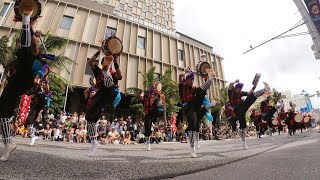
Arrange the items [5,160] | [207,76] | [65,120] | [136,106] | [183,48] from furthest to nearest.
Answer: [183,48] → [136,106] → [65,120] → [207,76] → [5,160]

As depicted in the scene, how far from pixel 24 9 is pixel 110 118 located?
23283 mm

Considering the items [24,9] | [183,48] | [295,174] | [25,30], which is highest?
[183,48]

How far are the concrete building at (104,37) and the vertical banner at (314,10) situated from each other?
1638 cm

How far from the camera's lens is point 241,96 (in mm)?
8875

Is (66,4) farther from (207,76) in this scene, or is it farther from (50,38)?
(207,76)

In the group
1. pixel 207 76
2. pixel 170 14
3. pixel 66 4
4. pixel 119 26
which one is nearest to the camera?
pixel 207 76

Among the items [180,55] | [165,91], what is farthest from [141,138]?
[180,55]

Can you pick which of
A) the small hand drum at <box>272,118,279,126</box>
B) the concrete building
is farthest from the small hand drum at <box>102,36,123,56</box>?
the concrete building

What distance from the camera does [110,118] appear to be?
2650 centimetres

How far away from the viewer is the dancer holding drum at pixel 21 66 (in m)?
3.76

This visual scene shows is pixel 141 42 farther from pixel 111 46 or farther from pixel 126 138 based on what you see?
pixel 111 46

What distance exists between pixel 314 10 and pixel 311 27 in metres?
0.99

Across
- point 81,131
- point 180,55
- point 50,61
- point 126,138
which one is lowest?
point 126,138

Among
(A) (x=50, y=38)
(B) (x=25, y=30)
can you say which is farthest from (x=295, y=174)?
(A) (x=50, y=38)
